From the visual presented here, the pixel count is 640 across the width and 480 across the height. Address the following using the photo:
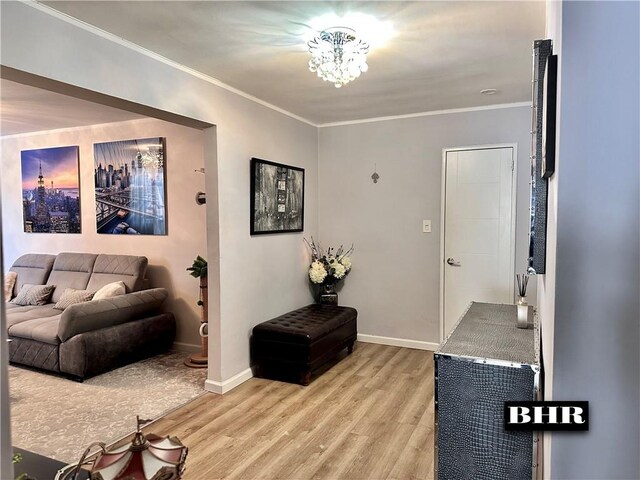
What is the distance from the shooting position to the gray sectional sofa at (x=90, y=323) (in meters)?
3.59

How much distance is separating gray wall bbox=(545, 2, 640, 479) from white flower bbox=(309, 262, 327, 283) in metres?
3.62

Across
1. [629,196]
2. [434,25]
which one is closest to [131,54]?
[434,25]

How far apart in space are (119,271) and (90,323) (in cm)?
95

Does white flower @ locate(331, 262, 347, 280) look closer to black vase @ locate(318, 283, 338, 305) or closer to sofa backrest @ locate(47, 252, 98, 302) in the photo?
black vase @ locate(318, 283, 338, 305)

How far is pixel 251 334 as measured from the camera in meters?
3.71

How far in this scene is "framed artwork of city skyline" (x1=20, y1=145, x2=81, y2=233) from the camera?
16.7 ft

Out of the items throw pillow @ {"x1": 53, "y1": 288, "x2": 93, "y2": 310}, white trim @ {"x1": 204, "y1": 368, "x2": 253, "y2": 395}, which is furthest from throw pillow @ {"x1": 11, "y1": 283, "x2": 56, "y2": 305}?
white trim @ {"x1": 204, "y1": 368, "x2": 253, "y2": 395}

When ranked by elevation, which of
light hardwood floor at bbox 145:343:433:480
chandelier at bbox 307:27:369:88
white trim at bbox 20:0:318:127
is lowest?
light hardwood floor at bbox 145:343:433:480

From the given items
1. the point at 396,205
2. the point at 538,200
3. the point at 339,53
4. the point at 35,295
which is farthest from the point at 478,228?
the point at 35,295

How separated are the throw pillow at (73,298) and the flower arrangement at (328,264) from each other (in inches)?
89.2

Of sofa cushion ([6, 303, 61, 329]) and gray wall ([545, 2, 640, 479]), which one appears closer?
gray wall ([545, 2, 640, 479])

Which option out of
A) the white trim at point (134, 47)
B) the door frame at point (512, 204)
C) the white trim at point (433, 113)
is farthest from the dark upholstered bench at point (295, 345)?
the white trim at point (433, 113)

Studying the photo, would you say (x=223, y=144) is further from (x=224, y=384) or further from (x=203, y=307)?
(x=224, y=384)

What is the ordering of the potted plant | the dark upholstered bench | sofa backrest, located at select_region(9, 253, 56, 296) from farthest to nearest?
sofa backrest, located at select_region(9, 253, 56, 296)
the potted plant
the dark upholstered bench
